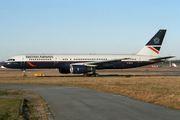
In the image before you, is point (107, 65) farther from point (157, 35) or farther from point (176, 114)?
point (176, 114)

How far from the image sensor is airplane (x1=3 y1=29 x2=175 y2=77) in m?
40.3

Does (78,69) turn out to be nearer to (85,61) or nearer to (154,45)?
(85,61)

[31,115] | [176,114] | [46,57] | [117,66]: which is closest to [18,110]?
[31,115]

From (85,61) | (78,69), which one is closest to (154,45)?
(85,61)

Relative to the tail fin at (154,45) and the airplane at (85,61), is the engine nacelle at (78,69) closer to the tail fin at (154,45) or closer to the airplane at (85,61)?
the airplane at (85,61)

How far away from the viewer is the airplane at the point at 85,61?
4031cm

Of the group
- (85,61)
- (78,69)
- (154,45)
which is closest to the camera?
(78,69)

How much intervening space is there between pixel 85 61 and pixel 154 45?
14728 millimetres

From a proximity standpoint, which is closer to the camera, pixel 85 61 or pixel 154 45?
pixel 85 61

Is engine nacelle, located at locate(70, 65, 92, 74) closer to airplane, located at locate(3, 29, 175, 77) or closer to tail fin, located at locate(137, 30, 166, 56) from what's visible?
airplane, located at locate(3, 29, 175, 77)

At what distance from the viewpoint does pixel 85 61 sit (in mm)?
42500

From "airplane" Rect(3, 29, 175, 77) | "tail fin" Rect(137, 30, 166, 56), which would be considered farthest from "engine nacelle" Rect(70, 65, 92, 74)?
"tail fin" Rect(137, 30, 166, 56)

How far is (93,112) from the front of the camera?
1071 centimetres

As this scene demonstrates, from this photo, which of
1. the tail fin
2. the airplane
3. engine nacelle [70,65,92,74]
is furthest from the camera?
the tail fin
